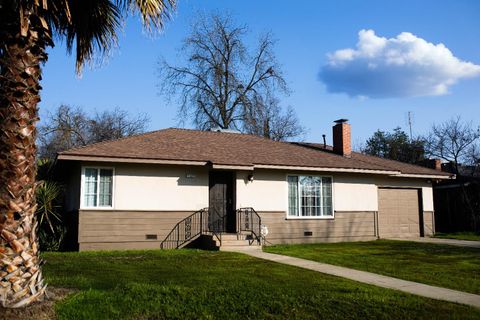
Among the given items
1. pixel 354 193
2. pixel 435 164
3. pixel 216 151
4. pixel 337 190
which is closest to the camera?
pixel 216 151

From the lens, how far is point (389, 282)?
9383 millimetres

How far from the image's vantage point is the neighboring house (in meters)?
15.3

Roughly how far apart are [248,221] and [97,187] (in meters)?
5.39

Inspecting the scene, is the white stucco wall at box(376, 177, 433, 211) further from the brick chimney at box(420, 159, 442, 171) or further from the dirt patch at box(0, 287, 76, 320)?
the dirt patch at box(0, 287, 76, 320)

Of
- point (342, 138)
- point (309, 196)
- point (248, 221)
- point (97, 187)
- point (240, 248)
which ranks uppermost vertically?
point (342, 138)

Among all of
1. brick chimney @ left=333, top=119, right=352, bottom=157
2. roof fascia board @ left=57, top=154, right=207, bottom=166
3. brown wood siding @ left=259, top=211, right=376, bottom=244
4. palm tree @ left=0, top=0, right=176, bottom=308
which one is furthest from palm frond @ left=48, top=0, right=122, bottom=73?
brick chimney @ left=333, top=119, right=352, bottom=157

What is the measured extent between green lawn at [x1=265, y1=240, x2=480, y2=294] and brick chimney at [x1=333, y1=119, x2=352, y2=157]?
4826mm

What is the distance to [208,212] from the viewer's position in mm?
16750

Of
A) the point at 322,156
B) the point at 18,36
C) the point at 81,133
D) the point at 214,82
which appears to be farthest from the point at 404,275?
the point at 81,133

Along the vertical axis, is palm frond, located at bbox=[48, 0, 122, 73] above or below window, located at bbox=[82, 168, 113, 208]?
above

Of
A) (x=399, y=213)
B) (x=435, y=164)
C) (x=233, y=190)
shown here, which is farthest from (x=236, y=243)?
(x=435, y=164)

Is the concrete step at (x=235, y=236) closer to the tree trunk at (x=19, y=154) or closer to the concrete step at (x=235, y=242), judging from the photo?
the concrete step at (x=235, y=242)

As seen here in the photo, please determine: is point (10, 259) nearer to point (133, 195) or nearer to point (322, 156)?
point (133, 195)

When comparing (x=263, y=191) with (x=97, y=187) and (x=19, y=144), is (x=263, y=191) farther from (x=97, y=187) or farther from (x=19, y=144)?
(x=19, y=144)
